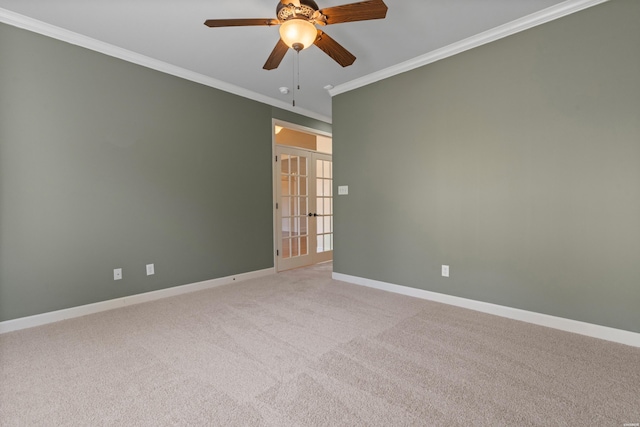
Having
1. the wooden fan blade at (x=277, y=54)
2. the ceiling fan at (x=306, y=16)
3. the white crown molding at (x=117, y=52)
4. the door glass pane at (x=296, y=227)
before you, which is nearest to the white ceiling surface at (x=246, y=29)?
the white crown molding at (x=117, y=52)

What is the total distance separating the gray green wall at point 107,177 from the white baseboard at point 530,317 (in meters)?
2.27

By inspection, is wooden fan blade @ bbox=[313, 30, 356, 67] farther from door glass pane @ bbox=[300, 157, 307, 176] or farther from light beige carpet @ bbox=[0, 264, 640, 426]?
door glass pane @ bbox=[300, 157, 307, 176]

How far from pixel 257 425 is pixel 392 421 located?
650 millimetres

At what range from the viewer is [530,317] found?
2.63 meters

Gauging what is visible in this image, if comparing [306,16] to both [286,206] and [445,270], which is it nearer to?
[445,270]

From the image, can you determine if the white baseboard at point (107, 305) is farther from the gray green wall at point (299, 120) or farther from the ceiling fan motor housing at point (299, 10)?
the ceiling fan motor housing at point (299, 10)

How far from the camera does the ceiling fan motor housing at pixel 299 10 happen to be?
183cm

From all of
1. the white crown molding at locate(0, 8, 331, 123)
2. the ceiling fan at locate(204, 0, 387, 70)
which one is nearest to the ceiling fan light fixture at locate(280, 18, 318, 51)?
the ceiling fan at locate(204, 0, 387, 70)

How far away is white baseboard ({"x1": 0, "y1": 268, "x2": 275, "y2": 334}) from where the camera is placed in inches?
98.7

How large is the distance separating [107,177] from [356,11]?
9.06ft

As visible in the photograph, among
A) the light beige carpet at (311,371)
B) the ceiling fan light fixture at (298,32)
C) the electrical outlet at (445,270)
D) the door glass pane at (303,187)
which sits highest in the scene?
the ceiling fan light fixture at (298,32)

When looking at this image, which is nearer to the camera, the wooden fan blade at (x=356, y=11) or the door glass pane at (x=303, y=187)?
the wooden fan blade at (x=356, y=11)

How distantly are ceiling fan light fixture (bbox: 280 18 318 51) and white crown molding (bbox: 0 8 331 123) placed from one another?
2084 mm

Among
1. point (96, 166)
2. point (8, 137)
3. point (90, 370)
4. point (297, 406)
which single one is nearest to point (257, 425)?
point (297, 406)
